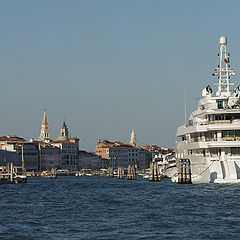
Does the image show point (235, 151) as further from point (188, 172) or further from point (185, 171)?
point (185, 171)

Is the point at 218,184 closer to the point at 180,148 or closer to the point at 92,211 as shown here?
the point at 180,148

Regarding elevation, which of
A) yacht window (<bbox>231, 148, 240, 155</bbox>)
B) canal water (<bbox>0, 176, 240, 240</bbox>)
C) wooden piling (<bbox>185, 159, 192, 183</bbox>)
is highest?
yacht window (<bbox>231, 148, 240, 155</bbox>)

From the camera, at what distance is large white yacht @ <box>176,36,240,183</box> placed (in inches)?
2372

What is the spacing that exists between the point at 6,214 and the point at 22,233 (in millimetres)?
9215

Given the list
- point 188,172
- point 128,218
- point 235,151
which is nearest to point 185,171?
point 188,172

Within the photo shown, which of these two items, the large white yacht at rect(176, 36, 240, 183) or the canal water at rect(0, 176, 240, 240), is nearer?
the canal water at rect(0, 176, 240, 240)

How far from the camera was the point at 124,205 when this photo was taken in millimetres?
45219

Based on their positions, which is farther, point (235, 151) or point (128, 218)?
point (235, 151)

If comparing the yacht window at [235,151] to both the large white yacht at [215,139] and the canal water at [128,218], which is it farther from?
the canal water at [128,218]

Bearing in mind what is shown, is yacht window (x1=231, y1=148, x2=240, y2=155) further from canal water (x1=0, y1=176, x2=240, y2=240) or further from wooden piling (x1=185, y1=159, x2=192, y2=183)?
canal water (x1=0, y1=176, x2=240, y2=240)

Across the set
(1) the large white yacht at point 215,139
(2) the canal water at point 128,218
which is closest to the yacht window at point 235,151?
(1) the large white yacht at point 215,139

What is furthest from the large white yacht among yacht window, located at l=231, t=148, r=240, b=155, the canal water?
→ the canal water

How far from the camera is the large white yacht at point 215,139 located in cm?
6025

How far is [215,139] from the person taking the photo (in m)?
62.3
